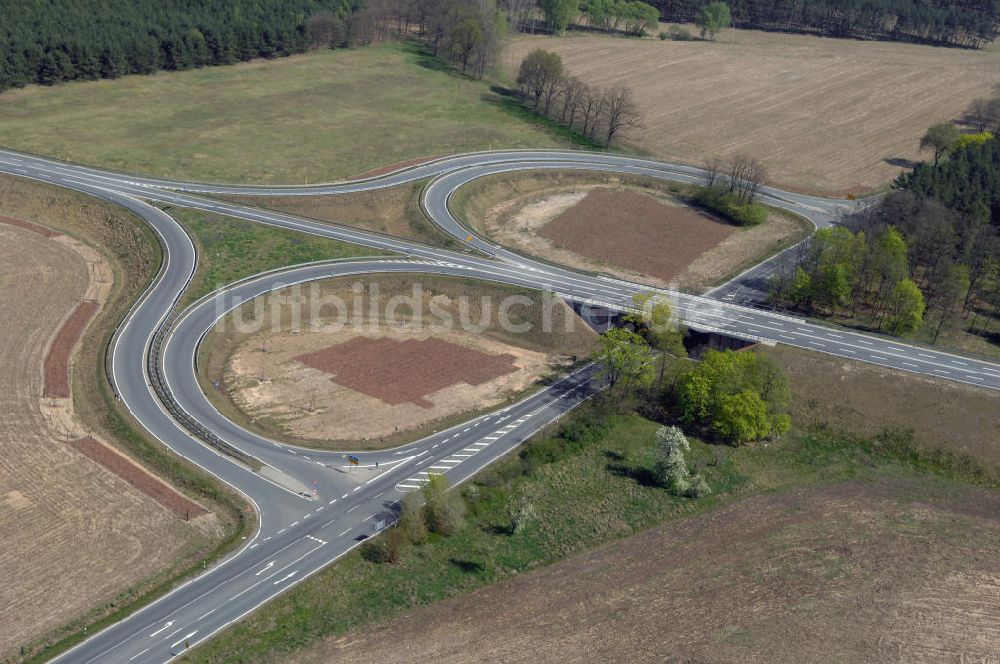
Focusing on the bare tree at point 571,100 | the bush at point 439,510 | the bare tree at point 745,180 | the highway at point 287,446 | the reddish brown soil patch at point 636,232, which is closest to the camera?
the highway at point 287,446

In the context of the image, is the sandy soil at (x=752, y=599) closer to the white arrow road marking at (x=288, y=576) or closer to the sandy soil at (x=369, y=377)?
the white arrow road marking at (x=288, y=576)

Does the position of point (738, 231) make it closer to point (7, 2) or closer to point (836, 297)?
point (836, 297)

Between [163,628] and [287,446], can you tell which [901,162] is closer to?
[287,446]

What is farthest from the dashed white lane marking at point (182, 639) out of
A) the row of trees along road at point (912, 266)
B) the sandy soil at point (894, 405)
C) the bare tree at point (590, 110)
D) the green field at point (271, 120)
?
the bare tree at point (590, 110)

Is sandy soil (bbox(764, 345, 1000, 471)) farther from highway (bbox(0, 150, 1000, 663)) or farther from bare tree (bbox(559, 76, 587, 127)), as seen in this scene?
bare tree (bbox(559, 76, 587, 127))

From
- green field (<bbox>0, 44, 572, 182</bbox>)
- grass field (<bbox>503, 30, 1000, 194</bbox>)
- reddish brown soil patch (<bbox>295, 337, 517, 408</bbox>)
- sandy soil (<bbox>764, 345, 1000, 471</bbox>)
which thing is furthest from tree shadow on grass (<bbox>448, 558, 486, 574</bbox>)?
grass field (<bbox>503, 30, 1000, 194</bbox>)

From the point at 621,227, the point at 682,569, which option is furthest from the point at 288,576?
the point at 621,227
